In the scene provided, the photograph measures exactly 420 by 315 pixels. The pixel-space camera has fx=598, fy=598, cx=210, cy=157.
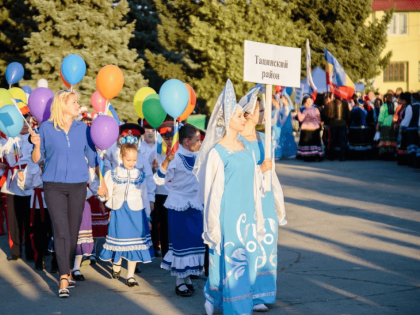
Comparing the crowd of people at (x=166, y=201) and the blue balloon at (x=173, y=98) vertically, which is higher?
the blue balloon at (x=173, y=98)

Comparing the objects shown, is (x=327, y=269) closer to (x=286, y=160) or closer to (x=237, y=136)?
(x=237, y=136)

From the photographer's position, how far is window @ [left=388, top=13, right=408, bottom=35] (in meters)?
47.2

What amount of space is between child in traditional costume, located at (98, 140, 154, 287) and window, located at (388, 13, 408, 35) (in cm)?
4435

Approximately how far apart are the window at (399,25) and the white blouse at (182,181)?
44431 millimetres

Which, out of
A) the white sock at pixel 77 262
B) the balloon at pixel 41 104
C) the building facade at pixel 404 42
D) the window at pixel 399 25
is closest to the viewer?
the balloon at pixel 41 104

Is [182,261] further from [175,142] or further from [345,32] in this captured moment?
[345,32]

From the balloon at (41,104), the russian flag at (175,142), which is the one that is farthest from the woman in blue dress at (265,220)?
the balloon at (41,104)

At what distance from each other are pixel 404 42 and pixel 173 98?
43.8 meters

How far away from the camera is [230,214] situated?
518cm

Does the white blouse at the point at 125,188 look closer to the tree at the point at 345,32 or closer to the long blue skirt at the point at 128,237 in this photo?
the long blue skirt at the point at 128,237

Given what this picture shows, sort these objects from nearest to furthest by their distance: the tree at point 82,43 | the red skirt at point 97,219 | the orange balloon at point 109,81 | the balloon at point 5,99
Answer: the orange balloon at point 109,81 < the red skirt at point 97,219 < the balloon at point 5,99 < the tree at point 82,43

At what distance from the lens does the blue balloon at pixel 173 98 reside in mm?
7219

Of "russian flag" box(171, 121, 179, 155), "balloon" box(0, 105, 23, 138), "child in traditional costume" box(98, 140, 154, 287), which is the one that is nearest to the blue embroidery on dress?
"russian flag" box(171, 121, 179, 155)

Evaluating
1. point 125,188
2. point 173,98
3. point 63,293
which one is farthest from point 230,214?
point 173,98
